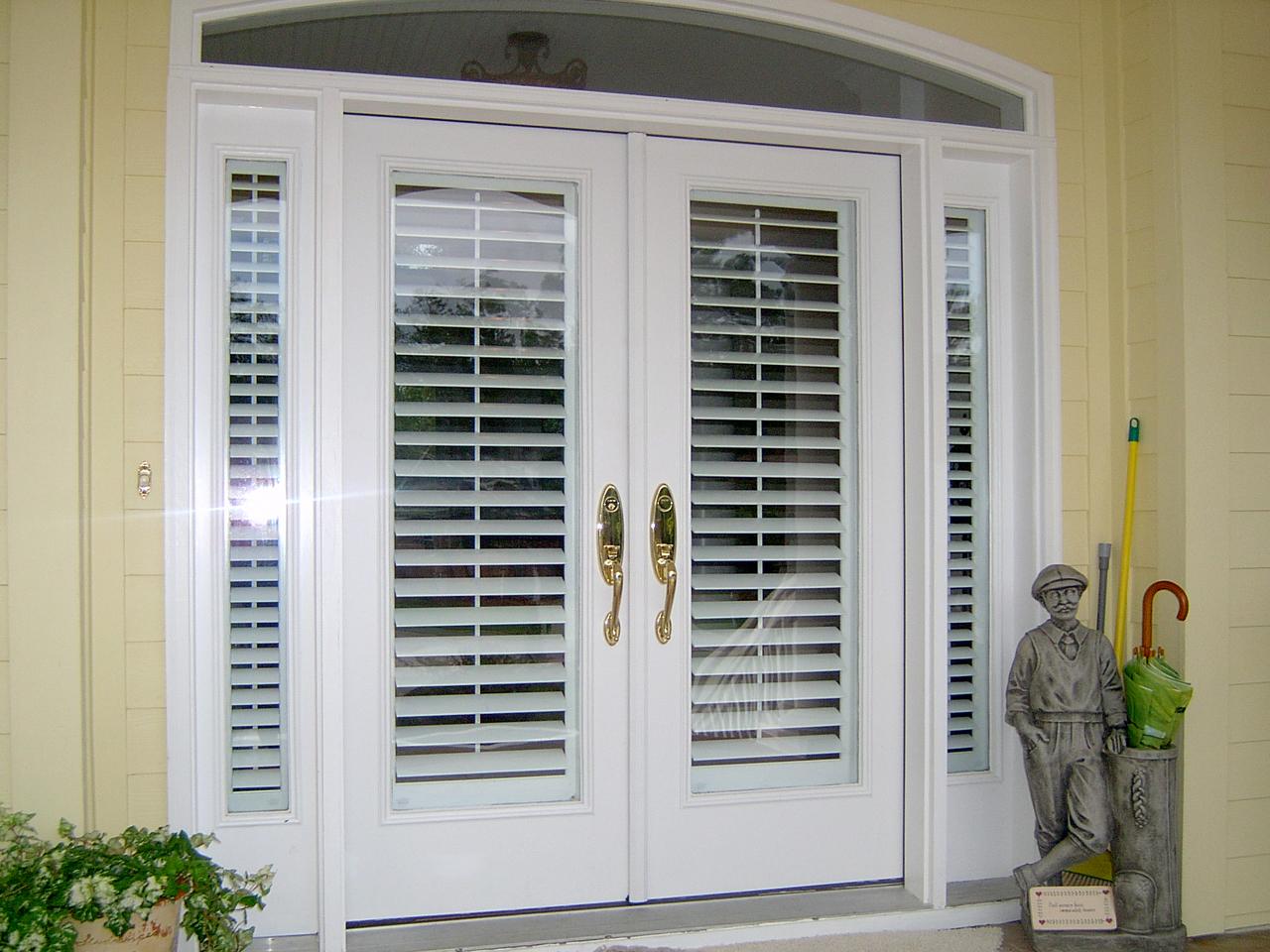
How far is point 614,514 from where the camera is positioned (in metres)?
2.71

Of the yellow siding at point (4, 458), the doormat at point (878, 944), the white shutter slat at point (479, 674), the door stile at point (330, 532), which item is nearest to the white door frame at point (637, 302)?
the door stile at point (330, 532)

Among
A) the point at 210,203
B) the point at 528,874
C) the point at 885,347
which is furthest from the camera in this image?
the point at 885,347

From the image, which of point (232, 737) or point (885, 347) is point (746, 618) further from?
point (232, 737)

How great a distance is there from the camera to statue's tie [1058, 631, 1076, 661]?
265 cm

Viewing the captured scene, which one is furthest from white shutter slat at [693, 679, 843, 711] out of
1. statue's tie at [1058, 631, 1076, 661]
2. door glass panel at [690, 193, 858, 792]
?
statue's tie at [1058, 631, 1076, 661]

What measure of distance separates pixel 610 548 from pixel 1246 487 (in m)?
1.65

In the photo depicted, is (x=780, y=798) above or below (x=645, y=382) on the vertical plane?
below

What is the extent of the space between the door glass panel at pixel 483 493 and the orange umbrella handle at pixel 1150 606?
1.43 meters

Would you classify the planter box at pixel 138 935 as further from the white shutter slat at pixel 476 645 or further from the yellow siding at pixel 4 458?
the white shutter slat at pixel 476 645

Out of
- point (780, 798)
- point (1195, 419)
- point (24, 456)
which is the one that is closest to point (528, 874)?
point (780, 798)

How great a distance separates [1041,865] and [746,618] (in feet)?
3.05

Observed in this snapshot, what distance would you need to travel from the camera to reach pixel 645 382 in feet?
8.98

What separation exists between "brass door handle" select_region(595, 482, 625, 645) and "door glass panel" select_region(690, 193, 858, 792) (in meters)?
0.21

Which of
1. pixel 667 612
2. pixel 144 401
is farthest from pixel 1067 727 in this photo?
pixel 144 401
